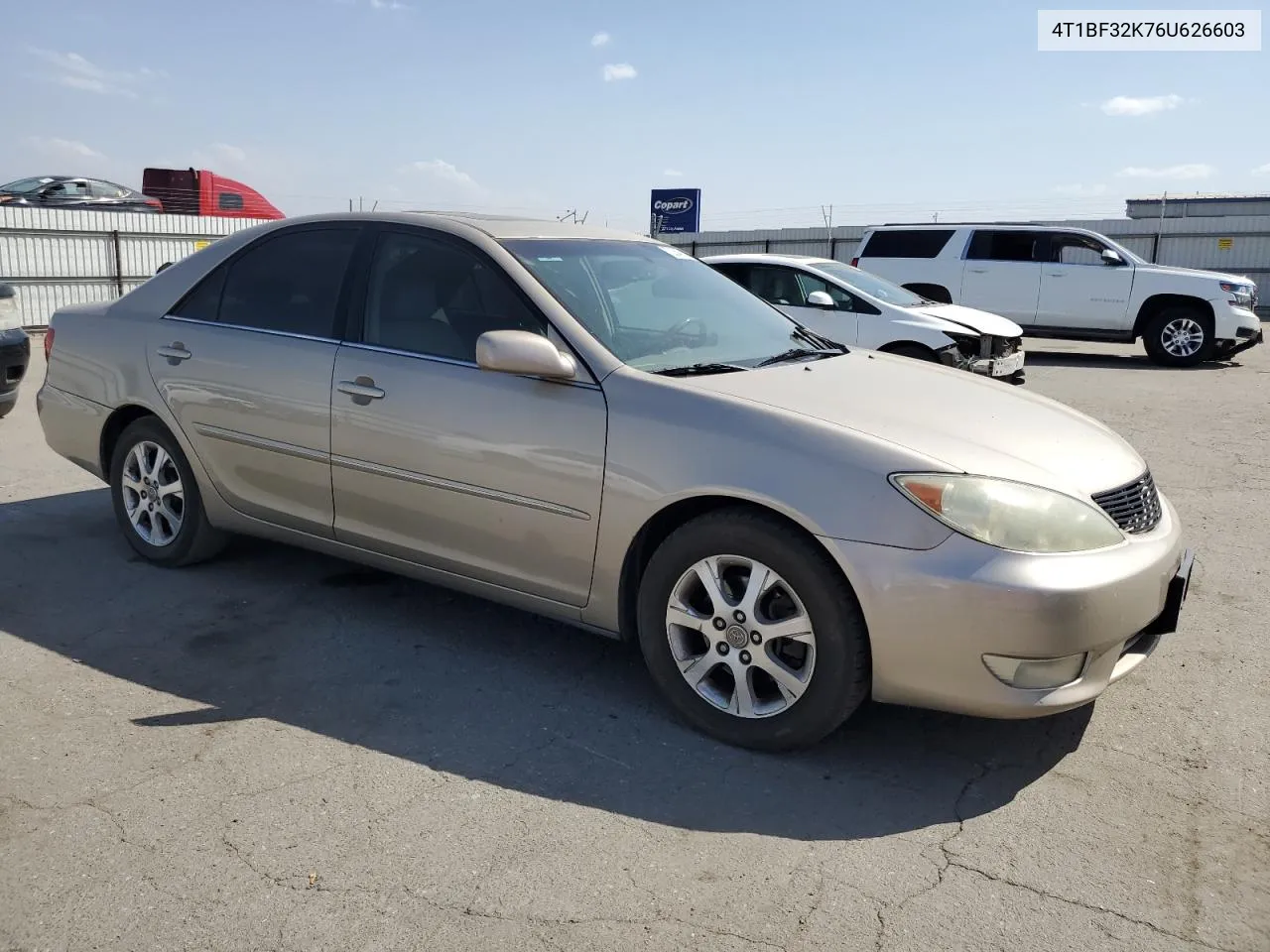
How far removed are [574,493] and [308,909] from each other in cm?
153

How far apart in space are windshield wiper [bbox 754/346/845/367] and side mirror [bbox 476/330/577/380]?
2.53 ft

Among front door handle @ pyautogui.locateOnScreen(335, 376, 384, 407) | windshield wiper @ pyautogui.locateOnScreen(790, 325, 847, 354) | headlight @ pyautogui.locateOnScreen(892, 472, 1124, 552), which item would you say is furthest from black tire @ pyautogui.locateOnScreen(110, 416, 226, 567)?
headlight @ pyautogui.locateOnScreen(892, 472, 1124, 552)

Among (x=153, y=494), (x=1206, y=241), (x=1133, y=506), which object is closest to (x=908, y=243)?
(x=1206, y=241)

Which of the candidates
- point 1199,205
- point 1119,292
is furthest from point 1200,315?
point 1199,205

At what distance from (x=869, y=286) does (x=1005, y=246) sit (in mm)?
5107

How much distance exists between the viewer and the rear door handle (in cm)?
475

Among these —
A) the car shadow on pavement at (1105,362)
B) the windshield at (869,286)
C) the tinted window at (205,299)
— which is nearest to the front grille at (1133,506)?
the tinted window at (205,299)

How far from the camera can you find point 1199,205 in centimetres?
2823

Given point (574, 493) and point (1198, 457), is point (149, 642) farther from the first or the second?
point (1198, 457)

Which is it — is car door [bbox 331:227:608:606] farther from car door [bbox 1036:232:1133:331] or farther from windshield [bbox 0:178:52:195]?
windshield [bbox 0:178:52:195]

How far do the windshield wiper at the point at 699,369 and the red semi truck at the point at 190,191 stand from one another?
74.2 feet

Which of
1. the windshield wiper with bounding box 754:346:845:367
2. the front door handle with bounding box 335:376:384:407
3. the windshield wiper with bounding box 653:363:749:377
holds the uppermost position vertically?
the windshield wiper with bounding box 754:346:845:367

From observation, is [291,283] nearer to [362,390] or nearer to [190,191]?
[362,390]

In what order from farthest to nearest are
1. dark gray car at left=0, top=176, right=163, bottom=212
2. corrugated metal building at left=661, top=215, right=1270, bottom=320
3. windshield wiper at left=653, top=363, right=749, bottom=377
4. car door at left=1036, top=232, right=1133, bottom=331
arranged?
corrugated metal building at left=661, top=215, right=1270, bottom=320
dark gray car at left=0, top=176, right=163, bottom=212
car door at left=1036, top=232, right=1133, bottom=331
windshield wiper at left=653, top=363, right=749, bottom=377
